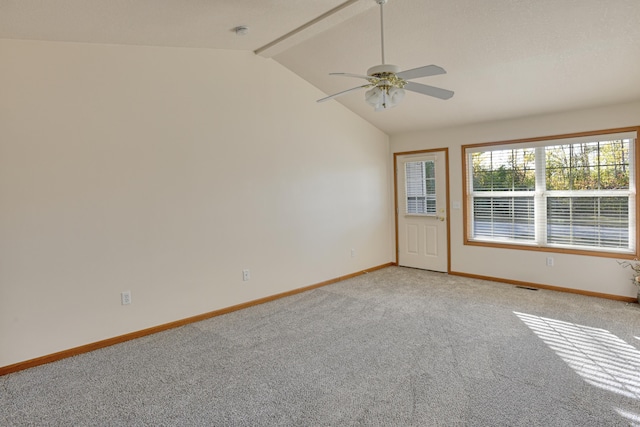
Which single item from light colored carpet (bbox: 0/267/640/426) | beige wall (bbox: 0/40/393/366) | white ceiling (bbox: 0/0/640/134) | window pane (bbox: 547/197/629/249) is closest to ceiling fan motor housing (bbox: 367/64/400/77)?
white ceiling (bbox: 0/0/640/134)

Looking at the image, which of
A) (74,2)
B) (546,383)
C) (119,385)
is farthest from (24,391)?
(546,383)

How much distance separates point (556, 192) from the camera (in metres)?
4.67

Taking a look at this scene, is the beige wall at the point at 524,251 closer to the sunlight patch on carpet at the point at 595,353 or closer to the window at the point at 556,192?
the window at the point at 556,192

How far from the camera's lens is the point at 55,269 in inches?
120


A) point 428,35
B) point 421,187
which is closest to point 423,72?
point 428,35

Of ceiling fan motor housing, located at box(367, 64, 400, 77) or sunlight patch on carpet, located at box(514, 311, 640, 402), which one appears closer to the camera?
ceiling fan motor housing, located at box(367, 64, 400, 77)

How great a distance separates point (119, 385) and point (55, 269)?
114 centimetres

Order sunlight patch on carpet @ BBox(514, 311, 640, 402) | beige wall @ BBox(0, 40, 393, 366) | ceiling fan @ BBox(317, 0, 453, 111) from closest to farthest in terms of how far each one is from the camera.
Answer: ceiling fan @ BBox(317, 0, 453, 111) → sunlight patch on carpet @ BBox(514, 311, 640, 402) → beige wall @ BBox(0, 40, 393, 366)

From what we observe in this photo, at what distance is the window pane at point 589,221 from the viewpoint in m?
4.28

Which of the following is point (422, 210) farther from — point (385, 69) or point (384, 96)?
point (385, 69)

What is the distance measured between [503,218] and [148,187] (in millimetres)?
4438

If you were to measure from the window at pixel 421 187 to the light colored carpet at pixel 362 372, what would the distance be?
2096 mm

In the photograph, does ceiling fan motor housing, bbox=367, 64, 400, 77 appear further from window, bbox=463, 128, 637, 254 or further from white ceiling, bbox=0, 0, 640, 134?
window, bbox=463, 128, 637, 254

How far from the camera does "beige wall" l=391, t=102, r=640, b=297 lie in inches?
167
